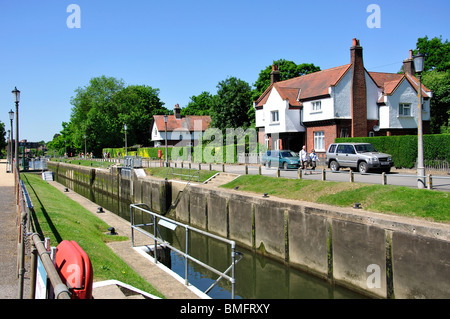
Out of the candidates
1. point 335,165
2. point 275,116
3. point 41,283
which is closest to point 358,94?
point 275,116

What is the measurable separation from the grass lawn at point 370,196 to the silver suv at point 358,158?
16.7 ft

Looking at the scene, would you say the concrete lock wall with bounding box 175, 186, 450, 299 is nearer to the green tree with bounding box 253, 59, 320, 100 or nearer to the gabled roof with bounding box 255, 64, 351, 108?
the gabled roof with bounding box 255, 64, 351, 108

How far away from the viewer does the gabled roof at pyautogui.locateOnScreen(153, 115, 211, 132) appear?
2785 inches

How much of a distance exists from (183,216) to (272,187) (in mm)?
7282

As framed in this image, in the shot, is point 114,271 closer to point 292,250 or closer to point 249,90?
point 292,250

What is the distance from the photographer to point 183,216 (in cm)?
2342

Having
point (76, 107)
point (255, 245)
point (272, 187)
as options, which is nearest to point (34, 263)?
point (255, 245)

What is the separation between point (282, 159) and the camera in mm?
27078

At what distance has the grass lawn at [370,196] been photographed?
11383 mm

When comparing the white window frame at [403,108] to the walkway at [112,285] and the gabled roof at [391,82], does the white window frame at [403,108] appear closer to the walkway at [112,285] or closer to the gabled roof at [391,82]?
the gabled roof at [391,82]

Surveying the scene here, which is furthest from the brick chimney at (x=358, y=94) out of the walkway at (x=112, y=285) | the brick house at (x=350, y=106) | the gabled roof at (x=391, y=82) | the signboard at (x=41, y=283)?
the signboard at (x=41, y=283)

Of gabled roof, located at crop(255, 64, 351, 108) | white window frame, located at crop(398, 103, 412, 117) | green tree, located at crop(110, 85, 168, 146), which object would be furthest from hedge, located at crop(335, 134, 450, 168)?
green tree, located at crop(110, 85, 168, 146)

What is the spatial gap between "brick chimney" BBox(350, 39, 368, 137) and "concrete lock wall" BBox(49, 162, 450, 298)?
19434 millimetres
